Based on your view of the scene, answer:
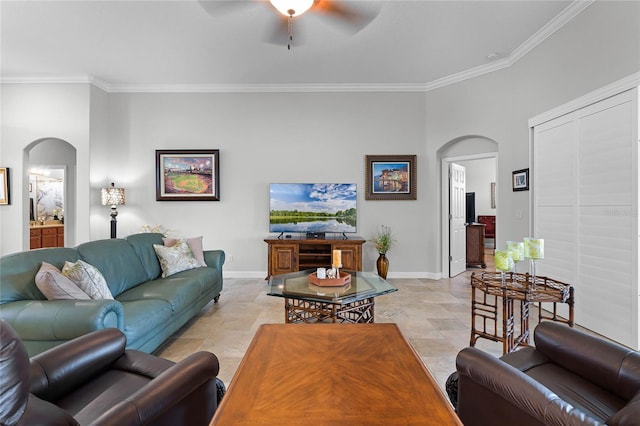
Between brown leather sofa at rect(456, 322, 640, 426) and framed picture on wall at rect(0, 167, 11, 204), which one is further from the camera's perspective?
framed picture on wall at rect(0, 167, 11, 204)

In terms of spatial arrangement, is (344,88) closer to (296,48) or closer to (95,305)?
(296,48)

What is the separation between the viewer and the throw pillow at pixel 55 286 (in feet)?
6.52

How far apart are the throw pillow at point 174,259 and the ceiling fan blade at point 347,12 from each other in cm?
303

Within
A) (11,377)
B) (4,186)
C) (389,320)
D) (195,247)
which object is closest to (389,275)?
(389,320)

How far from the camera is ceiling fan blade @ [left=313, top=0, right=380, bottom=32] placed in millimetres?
2922

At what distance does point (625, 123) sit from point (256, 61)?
413 centimetres

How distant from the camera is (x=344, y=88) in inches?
195

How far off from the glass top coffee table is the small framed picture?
8.16 feet

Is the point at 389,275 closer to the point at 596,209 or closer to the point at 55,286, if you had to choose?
the point at 596,209

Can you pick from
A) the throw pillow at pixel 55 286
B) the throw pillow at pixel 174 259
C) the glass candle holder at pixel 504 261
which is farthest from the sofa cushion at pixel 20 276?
the glass candle holder at pixel 504 261

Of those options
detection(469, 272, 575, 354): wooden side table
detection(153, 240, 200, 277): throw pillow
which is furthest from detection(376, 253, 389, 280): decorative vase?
detection(153, 240, 200, 277): throw pillow

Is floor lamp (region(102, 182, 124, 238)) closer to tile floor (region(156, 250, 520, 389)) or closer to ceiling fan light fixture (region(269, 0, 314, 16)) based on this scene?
tile floor (region(156, 250, 520, 389))

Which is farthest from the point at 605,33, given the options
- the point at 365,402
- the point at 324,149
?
the point at 365,402

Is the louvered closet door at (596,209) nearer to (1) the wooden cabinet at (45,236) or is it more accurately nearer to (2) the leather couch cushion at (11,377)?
(2) the leather couch cushion at (11,377)
